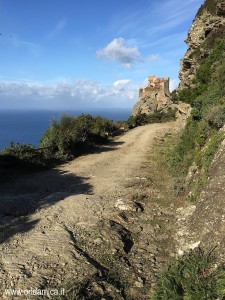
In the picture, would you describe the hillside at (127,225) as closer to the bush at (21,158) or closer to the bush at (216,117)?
the bush at (216,117)

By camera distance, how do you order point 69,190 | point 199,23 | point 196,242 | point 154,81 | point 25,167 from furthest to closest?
point 154,81 → point 199,23 → point 25,167 → point 69,190 → point 196,242

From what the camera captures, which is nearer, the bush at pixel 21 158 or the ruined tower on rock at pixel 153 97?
the bush at pixel 21 158

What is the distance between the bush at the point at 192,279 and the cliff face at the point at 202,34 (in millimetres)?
16095

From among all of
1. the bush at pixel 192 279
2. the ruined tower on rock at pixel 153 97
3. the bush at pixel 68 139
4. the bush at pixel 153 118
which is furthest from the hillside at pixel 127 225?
the ruined tower on rock at pixel 153 97

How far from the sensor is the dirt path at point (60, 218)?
274 inches

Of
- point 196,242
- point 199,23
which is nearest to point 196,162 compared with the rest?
point 196,242

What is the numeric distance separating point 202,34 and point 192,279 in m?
22.9

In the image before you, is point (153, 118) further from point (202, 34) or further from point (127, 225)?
point (127, 225)

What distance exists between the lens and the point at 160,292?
628 cm

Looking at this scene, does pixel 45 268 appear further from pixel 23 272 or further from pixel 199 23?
pixel 199 23

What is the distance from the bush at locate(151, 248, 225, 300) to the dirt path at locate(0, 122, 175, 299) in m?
1.64

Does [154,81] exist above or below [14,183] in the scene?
above

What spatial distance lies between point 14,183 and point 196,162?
821cm

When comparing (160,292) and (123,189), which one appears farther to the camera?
(123,189)
